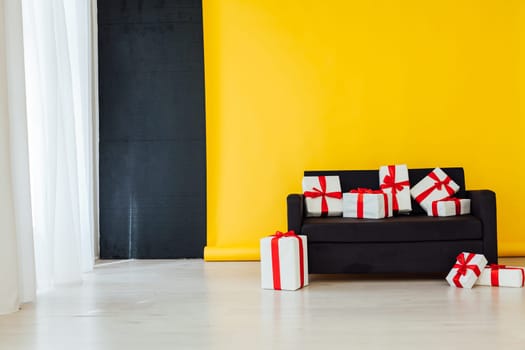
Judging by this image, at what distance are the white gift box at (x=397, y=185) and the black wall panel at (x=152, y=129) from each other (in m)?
1.52

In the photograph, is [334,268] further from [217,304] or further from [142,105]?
[142,105]

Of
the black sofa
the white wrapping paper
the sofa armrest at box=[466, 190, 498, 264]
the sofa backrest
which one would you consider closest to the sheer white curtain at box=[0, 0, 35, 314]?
the black sofa

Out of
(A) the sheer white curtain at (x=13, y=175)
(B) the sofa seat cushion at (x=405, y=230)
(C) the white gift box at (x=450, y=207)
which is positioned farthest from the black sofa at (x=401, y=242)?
(A) the sheer white curtain at (x=13, y=175)

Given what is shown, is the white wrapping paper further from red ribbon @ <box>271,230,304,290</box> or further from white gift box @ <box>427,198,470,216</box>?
red ribbon @ <box>271,230,304,290</box>

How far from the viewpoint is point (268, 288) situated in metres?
4.01

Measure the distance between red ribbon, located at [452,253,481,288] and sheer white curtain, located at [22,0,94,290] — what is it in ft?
7.88

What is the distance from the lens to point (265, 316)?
3262mm

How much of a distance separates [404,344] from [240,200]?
292cm

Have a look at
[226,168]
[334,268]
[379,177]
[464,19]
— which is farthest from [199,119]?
[464,19]

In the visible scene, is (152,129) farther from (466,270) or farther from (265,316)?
(466,270)

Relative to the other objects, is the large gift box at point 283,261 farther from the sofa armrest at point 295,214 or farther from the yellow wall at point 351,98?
the yellow wall at point 351,98

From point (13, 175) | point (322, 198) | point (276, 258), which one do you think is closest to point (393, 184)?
point (322, 198)

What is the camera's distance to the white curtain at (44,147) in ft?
11.7

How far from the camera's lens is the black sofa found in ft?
13.4
